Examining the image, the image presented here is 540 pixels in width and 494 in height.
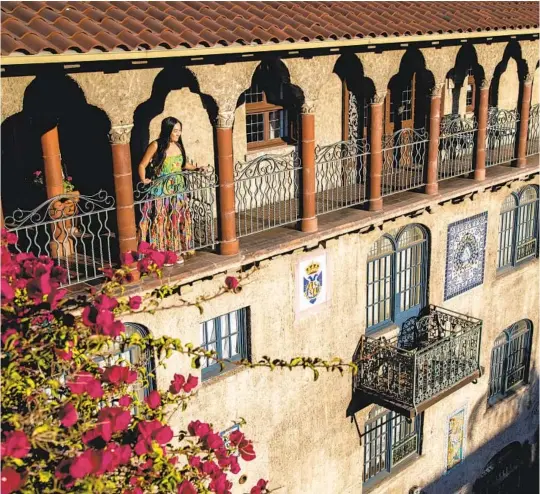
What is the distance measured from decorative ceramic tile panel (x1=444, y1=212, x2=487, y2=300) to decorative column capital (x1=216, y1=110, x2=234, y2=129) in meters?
7.14

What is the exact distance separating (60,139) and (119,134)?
393 centimetres

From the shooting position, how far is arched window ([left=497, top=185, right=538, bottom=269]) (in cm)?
1947

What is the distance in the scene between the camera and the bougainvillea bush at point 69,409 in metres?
6.41

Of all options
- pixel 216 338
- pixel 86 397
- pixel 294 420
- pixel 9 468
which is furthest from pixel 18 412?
pixel 294 420

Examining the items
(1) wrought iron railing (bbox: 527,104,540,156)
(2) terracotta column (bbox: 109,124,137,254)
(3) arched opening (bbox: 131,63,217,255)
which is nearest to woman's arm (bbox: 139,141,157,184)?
(3) arched opening (bbox: 131,63,217,255)

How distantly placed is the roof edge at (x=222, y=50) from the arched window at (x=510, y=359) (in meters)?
8.71

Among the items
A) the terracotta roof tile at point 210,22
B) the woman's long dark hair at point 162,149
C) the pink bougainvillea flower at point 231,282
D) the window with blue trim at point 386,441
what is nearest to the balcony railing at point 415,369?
the window with blue trim at point 386,441

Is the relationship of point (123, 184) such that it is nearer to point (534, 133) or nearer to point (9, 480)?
point (9, 480)

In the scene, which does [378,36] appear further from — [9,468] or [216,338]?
[9,468]

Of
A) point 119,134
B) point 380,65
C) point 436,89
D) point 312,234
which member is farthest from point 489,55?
point 119,134

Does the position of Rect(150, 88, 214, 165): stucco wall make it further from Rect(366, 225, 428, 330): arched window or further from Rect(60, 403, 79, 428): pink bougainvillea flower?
Rect(60, 403, 79, 428): pink bougainvillea flower

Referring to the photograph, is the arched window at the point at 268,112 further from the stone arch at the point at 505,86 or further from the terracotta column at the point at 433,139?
the stone arch at the point at 505,86

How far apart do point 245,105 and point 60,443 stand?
9.54 m

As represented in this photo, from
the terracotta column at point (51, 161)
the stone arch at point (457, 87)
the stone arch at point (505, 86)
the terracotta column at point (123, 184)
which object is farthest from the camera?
the stone arch at point (505, 86)
